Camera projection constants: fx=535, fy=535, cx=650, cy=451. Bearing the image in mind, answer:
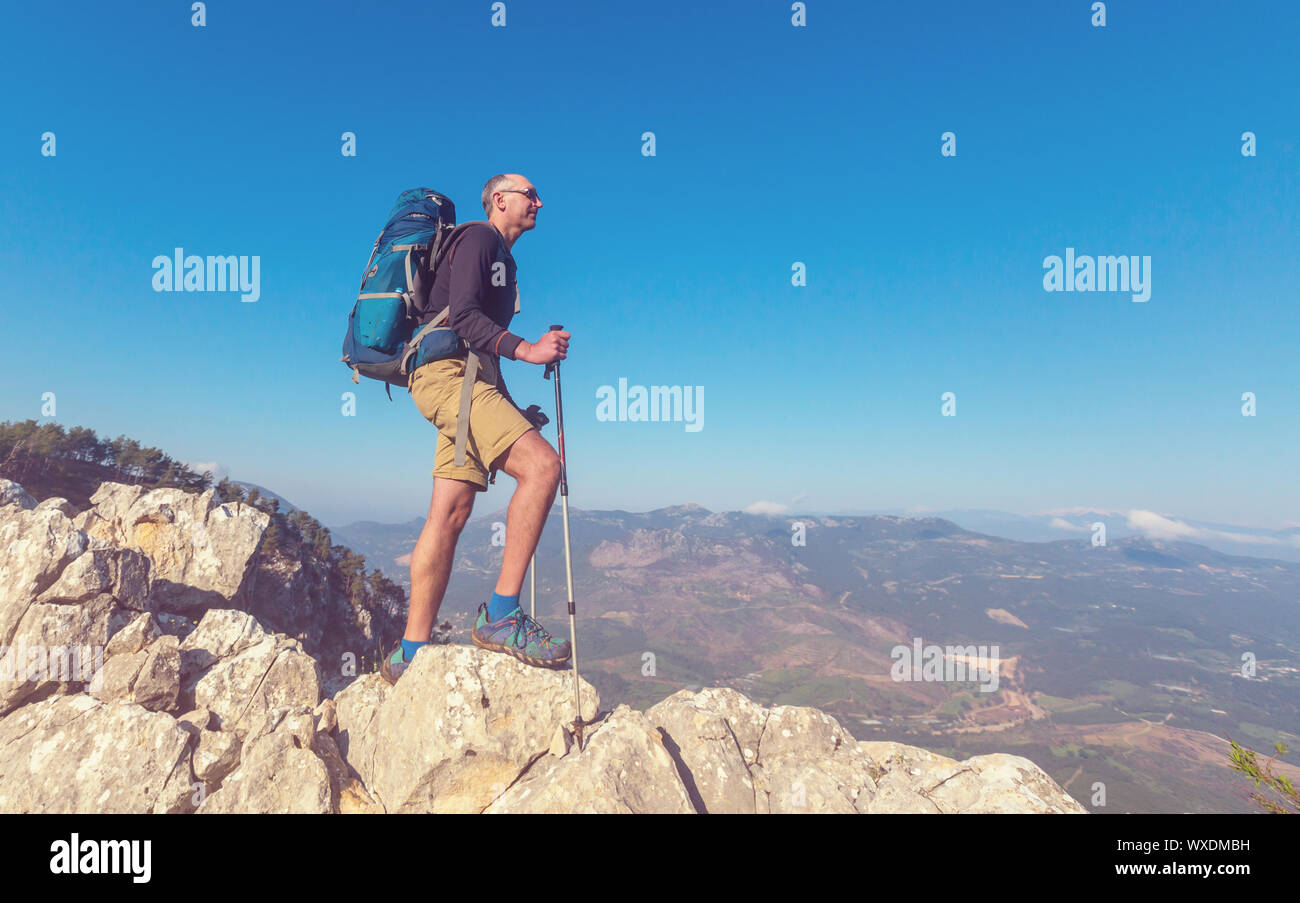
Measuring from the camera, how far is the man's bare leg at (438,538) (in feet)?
18.9

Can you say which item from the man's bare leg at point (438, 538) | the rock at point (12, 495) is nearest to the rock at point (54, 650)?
the rock at point (12, 495)

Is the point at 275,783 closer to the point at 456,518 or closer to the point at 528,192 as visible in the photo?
the point at 456,518

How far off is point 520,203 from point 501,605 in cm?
449

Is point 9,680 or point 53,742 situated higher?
point 9,680

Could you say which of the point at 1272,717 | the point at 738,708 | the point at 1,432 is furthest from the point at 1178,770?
the point at 1,432

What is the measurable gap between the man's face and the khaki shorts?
175 centimetres

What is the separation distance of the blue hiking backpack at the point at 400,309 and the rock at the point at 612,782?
412 cm

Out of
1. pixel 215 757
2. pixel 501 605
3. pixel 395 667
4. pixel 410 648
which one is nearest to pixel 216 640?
pixel 215 757

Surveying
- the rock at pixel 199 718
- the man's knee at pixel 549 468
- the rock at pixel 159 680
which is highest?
the man's knee at pixel 549 468

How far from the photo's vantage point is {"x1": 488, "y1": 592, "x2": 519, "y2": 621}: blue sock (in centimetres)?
586

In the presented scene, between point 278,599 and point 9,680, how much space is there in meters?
6.27

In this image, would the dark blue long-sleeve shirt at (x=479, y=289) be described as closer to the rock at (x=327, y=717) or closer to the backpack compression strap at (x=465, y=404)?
the backpack compression strap at (x=465, y=404)

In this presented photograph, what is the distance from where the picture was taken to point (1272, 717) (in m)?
185
